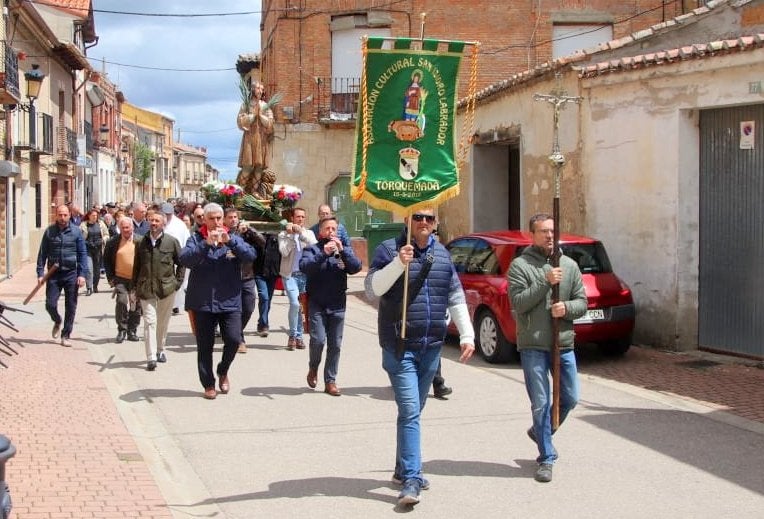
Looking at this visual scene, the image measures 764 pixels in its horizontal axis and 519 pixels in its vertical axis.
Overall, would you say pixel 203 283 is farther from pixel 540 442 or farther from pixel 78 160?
pixel 78 160

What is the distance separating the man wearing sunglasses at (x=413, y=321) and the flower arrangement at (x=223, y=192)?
26.5 ft

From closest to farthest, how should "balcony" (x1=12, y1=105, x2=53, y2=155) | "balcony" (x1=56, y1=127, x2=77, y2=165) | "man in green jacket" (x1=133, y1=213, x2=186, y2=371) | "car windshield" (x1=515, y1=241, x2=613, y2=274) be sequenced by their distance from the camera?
"man in green jacket" (x1=133, y1=213, x2=186, y2=371) < "car windshield" (x1=515, y1=241, x2=613, y2=274) < "balcony" (x1=12, y1=105, x2=53, y2=155) < "balcony" (x1=56, y1=127, x2=77, y2=165)

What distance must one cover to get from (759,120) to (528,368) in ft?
19.9

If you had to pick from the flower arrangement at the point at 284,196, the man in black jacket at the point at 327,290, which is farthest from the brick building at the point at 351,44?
the man in black jacket at the point at 327,290

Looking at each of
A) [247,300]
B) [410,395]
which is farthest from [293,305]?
[410,395]

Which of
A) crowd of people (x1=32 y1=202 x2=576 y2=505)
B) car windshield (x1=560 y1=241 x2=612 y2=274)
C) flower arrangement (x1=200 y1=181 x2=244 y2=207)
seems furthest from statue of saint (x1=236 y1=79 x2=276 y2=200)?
car windshield (x1=560 y1=241 x2=612 y2=274)

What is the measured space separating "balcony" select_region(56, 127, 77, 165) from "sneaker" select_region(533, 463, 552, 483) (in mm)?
30098

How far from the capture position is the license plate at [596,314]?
10266mm

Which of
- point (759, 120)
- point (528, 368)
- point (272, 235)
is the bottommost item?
point (528, 368)

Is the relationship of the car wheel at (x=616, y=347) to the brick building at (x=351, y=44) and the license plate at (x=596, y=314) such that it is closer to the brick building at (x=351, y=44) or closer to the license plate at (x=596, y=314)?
the license plate at (x=596, y=314)

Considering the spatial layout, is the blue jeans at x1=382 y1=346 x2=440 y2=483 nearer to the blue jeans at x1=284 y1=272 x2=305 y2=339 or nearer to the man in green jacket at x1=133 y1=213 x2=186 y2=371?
the man in green jacket at x1=133 y1=213 x2=186 y2=371

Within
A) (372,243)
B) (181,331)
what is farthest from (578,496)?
(372,243)

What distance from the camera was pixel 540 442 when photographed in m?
5.89

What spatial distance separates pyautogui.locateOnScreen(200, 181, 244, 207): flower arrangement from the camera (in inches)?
531
